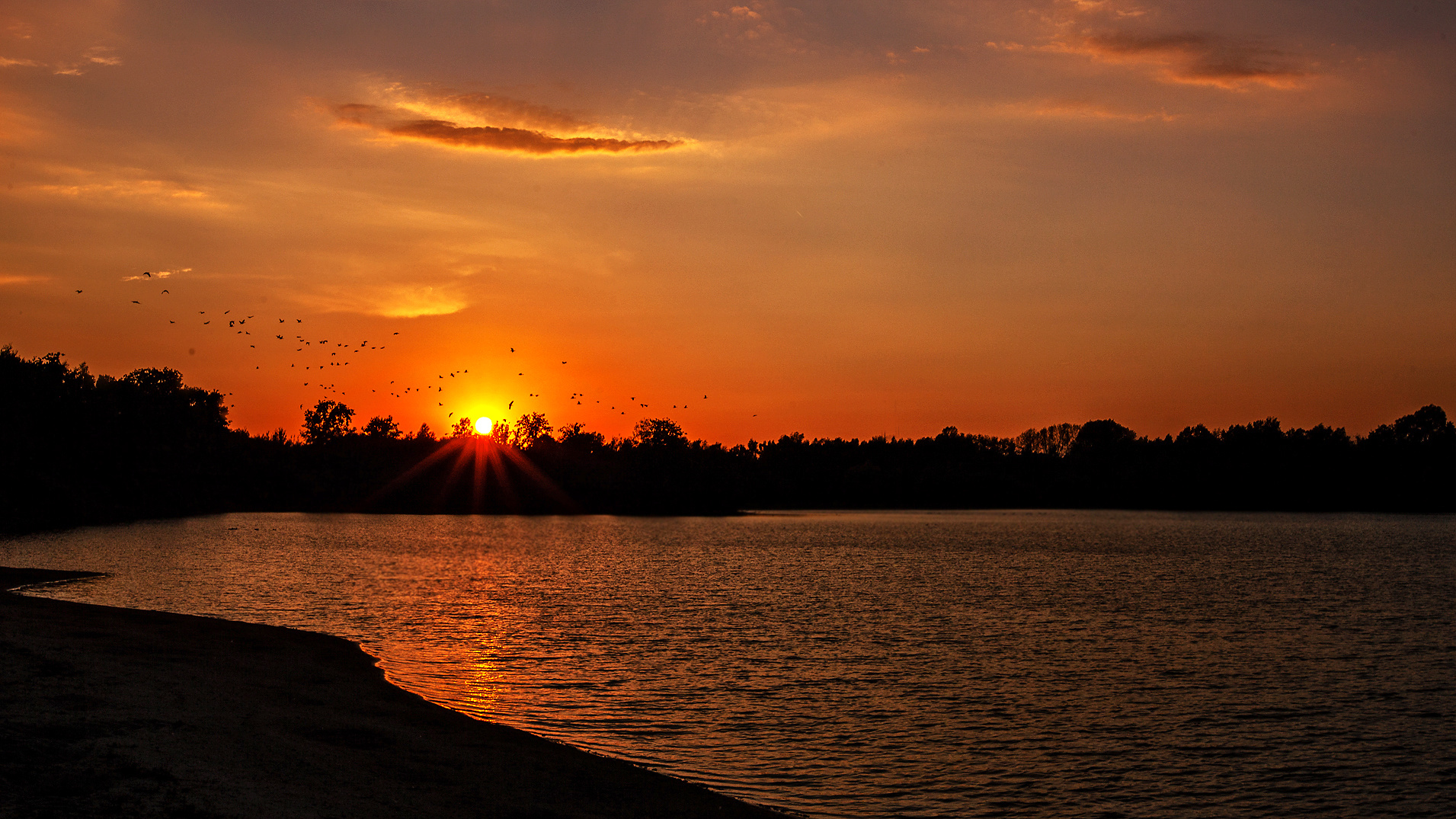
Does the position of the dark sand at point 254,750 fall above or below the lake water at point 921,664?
above

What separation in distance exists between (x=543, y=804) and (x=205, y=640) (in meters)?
19.4

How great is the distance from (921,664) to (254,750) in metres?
24.5

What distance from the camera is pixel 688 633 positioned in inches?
1738

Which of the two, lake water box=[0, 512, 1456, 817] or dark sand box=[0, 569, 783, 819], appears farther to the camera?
lake water box=[0, 512, 1456, 817]

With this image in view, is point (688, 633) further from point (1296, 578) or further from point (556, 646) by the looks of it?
point (1296, 578)

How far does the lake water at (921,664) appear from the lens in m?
22.7

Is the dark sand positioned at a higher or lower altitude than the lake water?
higher

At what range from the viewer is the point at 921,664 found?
1468 inches

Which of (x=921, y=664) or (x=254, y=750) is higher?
(x=254, y=750)

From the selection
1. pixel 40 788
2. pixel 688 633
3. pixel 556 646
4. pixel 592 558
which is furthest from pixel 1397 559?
pixel 40 788

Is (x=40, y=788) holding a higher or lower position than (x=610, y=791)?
higher

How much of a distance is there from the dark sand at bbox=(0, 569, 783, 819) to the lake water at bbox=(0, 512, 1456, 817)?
2532mm

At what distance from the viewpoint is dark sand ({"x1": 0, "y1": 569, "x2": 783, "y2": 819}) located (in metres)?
15.8

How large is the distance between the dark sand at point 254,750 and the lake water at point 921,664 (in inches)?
99.7
